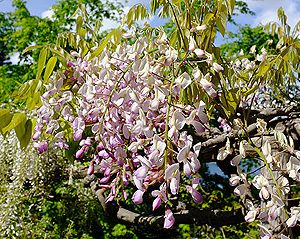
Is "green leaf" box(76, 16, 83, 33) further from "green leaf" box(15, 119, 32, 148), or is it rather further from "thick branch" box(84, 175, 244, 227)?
"thick branch" box(84, 175, 244, 227)

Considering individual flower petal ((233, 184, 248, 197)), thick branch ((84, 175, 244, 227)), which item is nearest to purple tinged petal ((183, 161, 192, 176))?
individual flower petal ((233, 184, 248, 197))

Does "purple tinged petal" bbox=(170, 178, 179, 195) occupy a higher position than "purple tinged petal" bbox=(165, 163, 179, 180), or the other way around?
"purple tinged petal" bbox=(165, 163, 179, 180)

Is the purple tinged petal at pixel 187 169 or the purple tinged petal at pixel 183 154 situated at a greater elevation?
the purple tinged petal at pixel 183 154

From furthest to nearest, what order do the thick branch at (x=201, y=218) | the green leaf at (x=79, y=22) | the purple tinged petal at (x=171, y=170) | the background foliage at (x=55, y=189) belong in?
1. the background foliage at (x=55, y=189)
2. the thick branch at (x=201, y=218)
3. the green leaf at (x=79, y=22)
4. the purple tinged petal at (x=171, y=170)

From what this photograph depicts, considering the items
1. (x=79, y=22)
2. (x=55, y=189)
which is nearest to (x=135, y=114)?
(x=79, y=22)

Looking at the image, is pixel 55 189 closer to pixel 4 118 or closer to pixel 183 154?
pixel 4 118

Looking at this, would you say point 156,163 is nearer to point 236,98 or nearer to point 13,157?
point 236,98

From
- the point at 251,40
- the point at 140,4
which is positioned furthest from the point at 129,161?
the point at 251,40

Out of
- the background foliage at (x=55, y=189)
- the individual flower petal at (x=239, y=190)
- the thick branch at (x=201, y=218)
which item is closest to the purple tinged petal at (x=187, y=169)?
the individual flower petal at (x=239, y=190)

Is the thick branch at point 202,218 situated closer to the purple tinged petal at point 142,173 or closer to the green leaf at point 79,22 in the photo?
the green leaf at point 79,22

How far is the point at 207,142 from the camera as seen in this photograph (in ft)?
5.27

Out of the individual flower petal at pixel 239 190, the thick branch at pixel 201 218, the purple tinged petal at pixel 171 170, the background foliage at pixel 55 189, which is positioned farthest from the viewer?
the background foliage at pixel 55 189

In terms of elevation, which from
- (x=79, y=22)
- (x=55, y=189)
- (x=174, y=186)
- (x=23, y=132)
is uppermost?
(x=79, y=22)

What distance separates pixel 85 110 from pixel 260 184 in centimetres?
47
